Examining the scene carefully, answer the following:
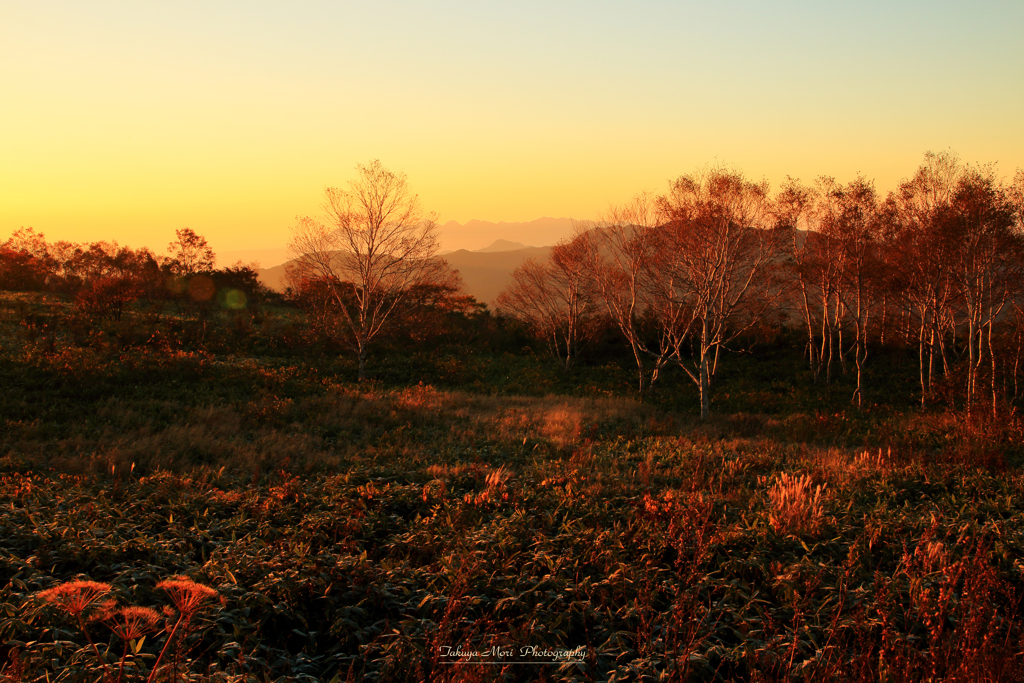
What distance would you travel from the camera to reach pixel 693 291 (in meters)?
17.4

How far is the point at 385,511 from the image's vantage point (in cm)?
686

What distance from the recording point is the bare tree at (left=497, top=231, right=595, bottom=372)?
80.8 feet

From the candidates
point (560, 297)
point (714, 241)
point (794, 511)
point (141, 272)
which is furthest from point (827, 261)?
point (141, 272)

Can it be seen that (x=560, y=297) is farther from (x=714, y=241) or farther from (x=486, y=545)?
(x=486, y=545)

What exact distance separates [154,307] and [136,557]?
86.3 ft

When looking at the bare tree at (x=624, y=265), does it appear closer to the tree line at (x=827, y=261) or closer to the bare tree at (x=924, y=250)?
the tree line at (x=827, y=261)

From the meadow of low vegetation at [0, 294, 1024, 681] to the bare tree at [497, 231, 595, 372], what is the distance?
11.4m

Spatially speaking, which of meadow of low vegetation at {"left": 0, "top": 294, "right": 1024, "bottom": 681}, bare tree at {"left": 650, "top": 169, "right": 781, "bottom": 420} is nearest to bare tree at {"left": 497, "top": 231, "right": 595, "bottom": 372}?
bare tree at {"left": 650, "top": 169, "right": 781, "bottom": 420}

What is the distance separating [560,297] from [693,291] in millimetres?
11586

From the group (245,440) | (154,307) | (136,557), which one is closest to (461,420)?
(245,440)

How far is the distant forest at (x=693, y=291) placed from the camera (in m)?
16.8

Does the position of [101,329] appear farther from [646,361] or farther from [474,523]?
[646,361]

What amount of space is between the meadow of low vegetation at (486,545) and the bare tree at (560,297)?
448 inches

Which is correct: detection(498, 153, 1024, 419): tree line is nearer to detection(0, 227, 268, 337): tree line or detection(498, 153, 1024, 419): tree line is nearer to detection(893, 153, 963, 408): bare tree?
detection(893, 153, 963, 408): bare tree
